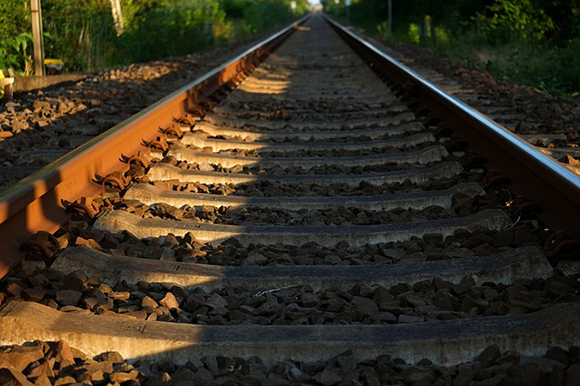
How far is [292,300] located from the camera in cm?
276

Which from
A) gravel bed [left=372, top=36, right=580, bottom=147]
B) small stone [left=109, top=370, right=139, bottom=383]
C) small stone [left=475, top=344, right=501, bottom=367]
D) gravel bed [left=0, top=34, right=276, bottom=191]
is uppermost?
gravel bed [left=0, top=34, right=276, bottom=191]

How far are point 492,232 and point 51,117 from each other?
414 centimetres

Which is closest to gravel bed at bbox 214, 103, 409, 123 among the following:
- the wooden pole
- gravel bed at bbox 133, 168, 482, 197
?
gravel bed at bbox 133, 168, 482, 197

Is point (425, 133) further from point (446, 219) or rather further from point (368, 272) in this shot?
point (368, 272)

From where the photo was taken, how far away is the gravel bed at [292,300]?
2588 millimetres

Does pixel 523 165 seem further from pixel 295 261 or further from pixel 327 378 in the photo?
pixel 327 378

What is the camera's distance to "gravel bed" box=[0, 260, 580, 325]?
259cm

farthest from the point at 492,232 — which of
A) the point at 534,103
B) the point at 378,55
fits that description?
the point at 378,55

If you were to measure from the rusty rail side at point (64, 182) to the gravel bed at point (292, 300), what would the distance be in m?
0.23

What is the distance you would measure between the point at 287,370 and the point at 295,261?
3.11ft

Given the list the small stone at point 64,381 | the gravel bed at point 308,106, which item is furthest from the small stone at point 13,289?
the gravel bed at point 308,106

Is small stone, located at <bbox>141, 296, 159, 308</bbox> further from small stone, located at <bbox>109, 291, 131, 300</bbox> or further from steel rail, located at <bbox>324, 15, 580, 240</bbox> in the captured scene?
steel rail, located at <bbox>324, 15, 580, 240</bbox>

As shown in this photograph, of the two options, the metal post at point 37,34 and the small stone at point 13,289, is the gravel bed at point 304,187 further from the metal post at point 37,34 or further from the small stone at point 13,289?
the metal post at point 37,34

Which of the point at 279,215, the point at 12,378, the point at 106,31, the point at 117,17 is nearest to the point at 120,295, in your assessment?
the point at 12,378
